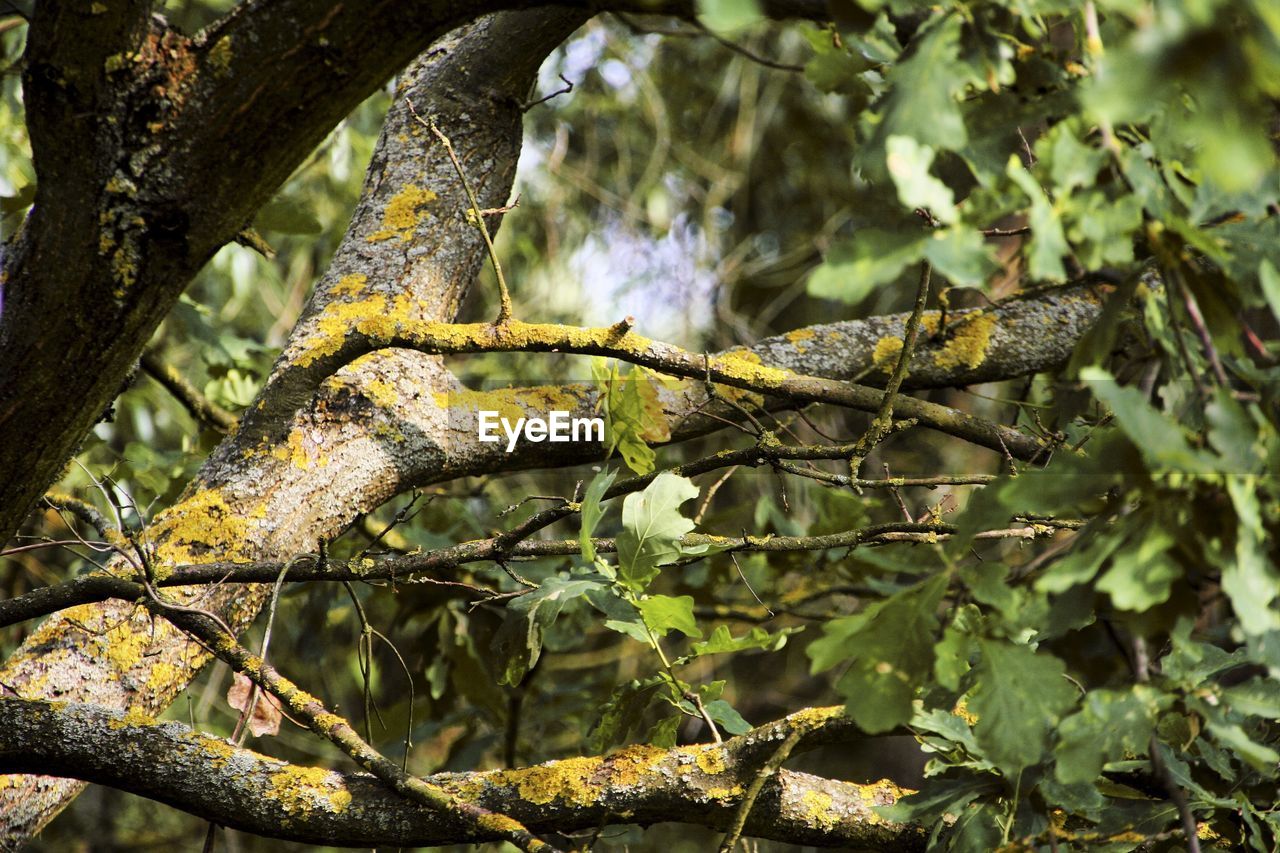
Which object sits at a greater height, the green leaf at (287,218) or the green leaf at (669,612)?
the green leaf at (287,218)

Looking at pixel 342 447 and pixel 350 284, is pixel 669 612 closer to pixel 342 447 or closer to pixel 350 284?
pixel 342 447

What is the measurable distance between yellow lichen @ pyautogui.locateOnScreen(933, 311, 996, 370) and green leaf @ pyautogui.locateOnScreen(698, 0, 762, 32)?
1062 millimetres

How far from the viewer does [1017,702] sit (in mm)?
801

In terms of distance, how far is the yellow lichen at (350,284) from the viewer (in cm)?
162

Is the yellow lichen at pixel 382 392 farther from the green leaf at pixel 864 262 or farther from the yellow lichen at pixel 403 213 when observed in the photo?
the green leaf at pixel 864 262

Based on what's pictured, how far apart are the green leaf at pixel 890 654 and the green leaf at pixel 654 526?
390mm

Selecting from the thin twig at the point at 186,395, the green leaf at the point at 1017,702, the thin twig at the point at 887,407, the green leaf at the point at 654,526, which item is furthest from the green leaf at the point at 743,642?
the thin twig at the point at 186,395

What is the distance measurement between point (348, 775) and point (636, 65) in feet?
11.5

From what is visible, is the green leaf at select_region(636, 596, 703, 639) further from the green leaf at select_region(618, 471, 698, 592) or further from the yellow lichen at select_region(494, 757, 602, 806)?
the yellow lichen at select_region(494, 757, 602, 806)

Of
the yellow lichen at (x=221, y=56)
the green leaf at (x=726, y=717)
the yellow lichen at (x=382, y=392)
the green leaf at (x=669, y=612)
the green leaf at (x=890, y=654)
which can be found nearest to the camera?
the green leaf at (x=890, y=654)

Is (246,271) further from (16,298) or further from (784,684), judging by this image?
(784,684)

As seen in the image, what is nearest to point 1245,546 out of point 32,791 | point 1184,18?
point 1184,18

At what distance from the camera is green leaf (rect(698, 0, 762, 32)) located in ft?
2.28

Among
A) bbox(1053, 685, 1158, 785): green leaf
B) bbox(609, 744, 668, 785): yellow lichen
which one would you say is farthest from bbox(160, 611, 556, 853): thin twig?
bbox(1053, 685, 1158, 785): green leaf
